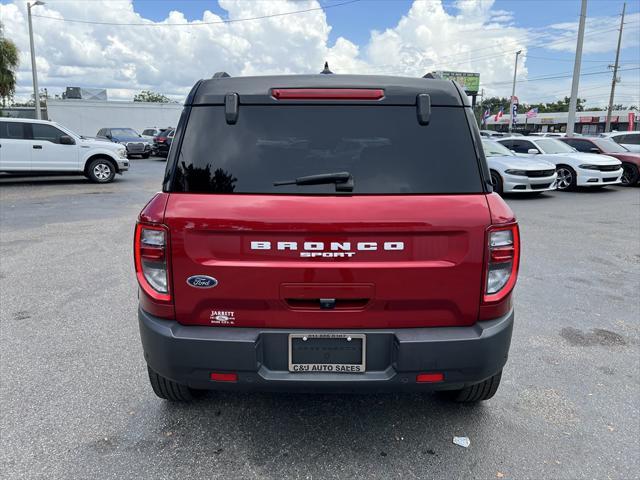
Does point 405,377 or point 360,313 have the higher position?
point 360,313

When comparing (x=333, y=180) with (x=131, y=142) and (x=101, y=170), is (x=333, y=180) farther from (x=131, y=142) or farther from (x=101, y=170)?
(x=131, y=142)

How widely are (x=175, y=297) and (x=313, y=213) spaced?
805 mm

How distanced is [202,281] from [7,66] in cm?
3802

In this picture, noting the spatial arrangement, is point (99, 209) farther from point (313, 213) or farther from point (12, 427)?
point (313, 213)

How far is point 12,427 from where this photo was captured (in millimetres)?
2910

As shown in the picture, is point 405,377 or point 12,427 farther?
point 12,427

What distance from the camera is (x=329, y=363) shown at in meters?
2.42

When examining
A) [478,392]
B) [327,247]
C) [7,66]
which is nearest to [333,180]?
[327,247]

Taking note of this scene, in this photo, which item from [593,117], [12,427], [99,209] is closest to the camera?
[12,427]

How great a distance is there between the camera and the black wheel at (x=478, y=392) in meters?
2.94

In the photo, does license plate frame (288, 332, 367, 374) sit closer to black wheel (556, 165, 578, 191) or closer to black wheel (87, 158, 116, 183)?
black wheel (556, 165, 578, 191)

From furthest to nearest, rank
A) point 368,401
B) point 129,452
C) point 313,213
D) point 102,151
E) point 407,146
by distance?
point 102,151 < point 368,401 < point 129,452 < point 407,146 < point 313,213

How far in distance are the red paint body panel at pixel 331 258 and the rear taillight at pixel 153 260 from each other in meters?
0.05

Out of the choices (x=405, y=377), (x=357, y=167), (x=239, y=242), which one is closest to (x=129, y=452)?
(x=239, y=242)
